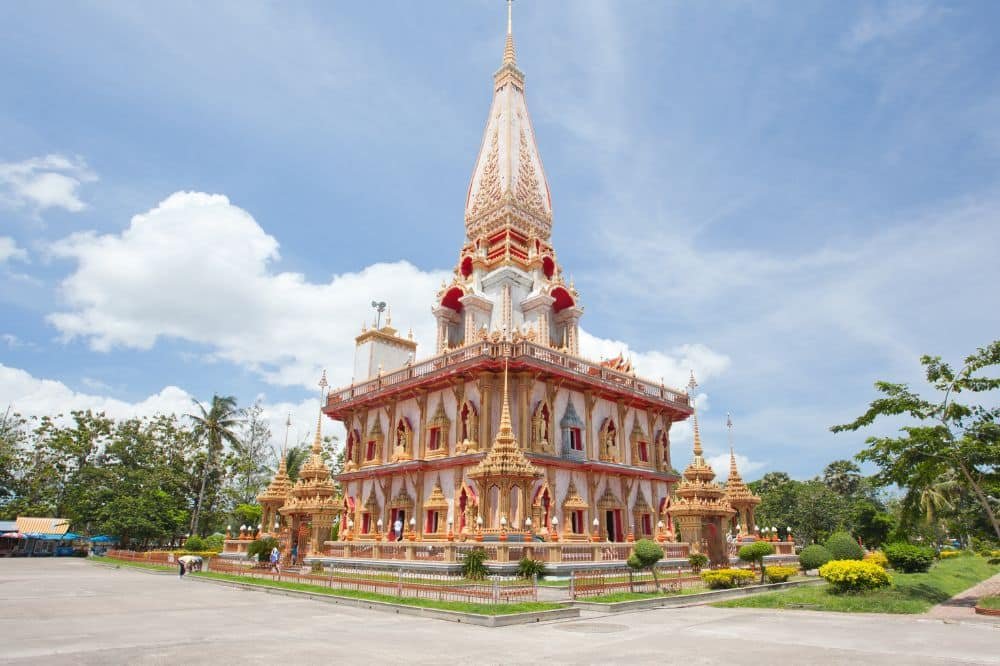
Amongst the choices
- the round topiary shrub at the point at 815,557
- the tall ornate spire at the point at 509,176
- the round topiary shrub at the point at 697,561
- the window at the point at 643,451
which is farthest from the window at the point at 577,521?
the tall ornate spire at the point at 509,176

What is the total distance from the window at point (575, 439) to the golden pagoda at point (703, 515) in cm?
598

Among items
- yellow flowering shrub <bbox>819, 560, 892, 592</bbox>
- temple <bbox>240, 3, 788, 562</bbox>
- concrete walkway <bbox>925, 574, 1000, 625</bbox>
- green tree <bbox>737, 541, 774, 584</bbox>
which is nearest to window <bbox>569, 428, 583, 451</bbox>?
temple <bbox>240, 3, 788, 562</bbox>

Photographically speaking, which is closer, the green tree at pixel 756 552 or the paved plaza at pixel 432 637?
the paved plaza at pixel 432 637

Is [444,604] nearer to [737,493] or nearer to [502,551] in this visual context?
[502,551]

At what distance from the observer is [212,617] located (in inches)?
506

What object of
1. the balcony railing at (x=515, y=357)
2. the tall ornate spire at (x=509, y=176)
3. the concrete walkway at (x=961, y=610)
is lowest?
the concrete walkway at (x=961, y=610)

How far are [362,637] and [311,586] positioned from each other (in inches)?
341

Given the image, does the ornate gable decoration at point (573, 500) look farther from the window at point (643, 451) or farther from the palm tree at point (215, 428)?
the palm tree at point (215, 428)

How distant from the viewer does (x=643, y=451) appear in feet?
107

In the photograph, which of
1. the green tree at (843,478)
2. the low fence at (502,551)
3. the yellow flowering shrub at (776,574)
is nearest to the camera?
the low fence at (502,551)

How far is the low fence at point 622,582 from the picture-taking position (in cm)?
1645

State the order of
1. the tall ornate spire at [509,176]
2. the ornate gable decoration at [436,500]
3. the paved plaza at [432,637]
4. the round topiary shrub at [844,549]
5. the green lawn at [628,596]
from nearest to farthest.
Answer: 1. the paved plaza at [432,637]
2. the green lawn at [628,596]
3. the round topiary shrub at [844,549]
4. the ornate gable decoration at [436,500]
5. the tall ornate spire at [509,176]

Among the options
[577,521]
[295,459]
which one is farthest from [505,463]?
[295,459]

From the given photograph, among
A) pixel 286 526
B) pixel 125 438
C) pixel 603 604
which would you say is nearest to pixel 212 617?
pixel 603 604
